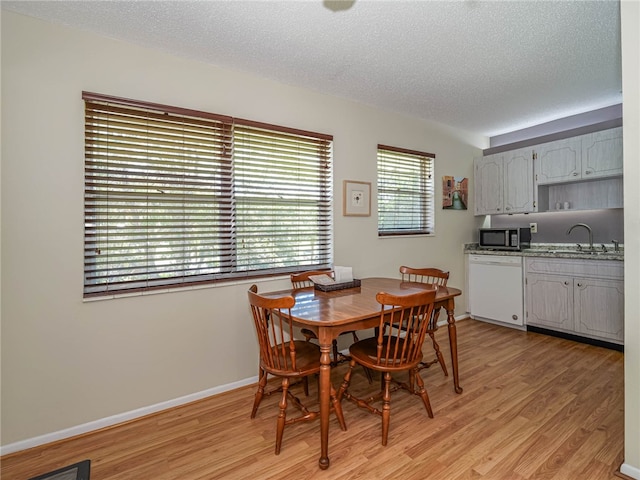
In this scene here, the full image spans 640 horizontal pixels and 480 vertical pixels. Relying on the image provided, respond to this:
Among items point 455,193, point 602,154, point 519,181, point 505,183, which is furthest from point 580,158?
point 455,193

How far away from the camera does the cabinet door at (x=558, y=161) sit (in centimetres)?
360

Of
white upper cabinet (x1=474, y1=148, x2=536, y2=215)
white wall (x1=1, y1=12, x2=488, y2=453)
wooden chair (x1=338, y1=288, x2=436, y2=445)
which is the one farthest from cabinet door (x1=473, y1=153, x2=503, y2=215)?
white wall (x1=1, y1=12, x2=488, y2=453)

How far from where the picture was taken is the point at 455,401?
2.36m

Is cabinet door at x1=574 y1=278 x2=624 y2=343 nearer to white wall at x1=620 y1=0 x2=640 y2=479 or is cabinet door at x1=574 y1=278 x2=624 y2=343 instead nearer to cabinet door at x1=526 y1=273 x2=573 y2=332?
cabinet door at x1=526 y1=273 x2=573 y2=332

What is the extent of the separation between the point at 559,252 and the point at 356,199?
7.62 ft

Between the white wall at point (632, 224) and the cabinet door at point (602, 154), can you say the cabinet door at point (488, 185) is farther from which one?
the white wall at point (632, 224)

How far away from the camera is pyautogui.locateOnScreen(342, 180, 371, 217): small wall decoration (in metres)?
3.25

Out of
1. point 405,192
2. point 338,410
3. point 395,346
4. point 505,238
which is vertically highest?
point 405,192

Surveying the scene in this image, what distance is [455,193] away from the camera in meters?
4.31

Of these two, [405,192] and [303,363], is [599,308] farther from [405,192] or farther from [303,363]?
[303,363]

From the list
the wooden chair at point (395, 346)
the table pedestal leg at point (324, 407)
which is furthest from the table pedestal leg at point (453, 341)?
the table pedestal leg at point (324, 407)

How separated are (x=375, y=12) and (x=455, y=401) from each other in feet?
8.63

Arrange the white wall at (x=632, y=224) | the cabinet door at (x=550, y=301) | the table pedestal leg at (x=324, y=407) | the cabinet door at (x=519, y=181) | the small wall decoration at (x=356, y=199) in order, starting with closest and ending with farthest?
the white wall at (x=632, y=224), the table pedestal leg at (x=324, y=407), the small wall decoration at (x=356, y=199), the cabinet door at (x=550, y=301), the cabinet door at (x=519, y=181)

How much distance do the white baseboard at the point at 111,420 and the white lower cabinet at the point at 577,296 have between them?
3.28 meters
